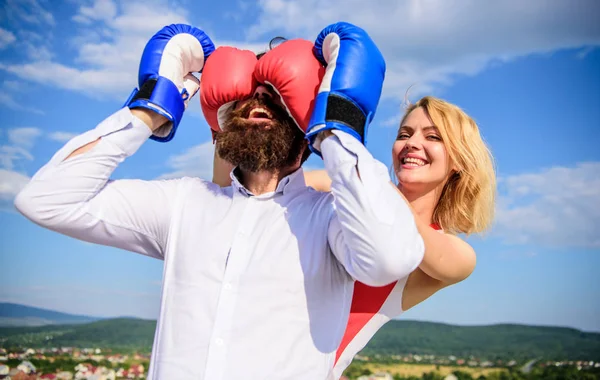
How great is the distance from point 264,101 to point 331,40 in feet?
1.17

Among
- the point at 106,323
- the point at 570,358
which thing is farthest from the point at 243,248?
the point at 570,358

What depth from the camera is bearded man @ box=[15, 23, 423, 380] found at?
1.72 meters

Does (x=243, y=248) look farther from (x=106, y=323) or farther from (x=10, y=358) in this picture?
(x=106, y=323)

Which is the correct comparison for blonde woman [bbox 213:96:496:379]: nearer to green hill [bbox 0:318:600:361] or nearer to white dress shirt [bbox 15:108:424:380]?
white dress shirt [bbox 15:108:424:380]

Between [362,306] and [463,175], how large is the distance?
84 centimetres

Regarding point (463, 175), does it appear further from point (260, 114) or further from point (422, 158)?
point (260, 114)

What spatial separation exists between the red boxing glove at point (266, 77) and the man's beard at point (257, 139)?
76mm

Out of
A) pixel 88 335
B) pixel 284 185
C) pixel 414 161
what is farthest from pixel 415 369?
pixel 284 185

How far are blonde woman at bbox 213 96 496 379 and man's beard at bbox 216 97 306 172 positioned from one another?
60 centimetres

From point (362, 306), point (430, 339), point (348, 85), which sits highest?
point (430, 339)

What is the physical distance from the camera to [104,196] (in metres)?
1.97

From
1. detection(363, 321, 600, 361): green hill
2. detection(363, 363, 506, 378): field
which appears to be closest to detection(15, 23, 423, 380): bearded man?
detection(363, 363, 506, 378): field

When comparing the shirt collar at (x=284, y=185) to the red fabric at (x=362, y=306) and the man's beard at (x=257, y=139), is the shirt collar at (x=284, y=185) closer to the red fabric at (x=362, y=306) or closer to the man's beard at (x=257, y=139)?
the man's beard at (x=257, y=139)

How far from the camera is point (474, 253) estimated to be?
254 cm
